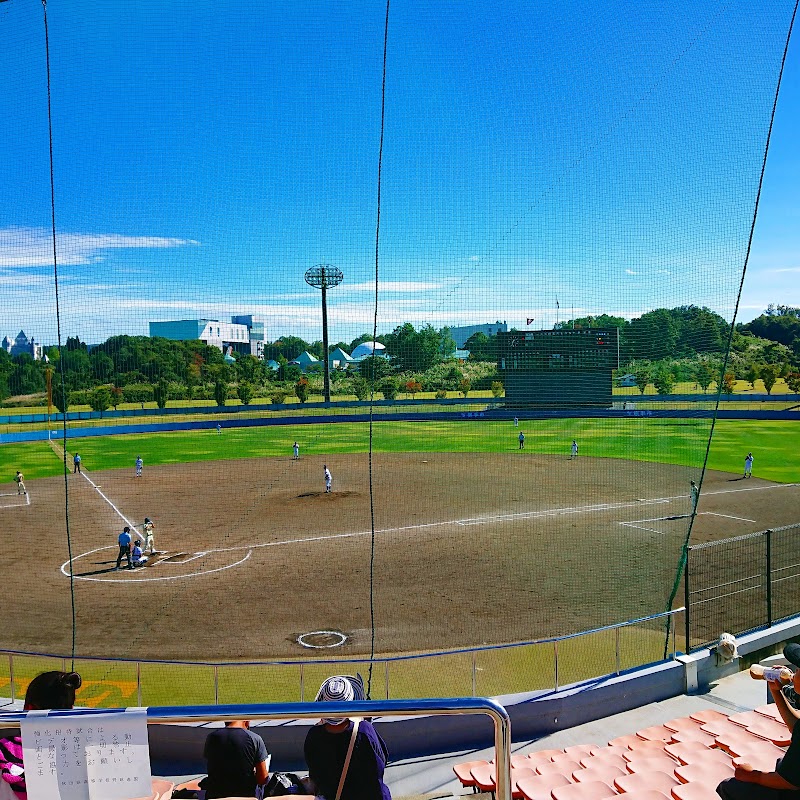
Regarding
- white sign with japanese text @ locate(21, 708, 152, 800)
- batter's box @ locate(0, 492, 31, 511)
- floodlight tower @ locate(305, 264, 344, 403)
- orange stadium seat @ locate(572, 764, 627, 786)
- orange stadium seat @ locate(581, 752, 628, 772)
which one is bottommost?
batter's box @ locate(0, 492, 31, 511)

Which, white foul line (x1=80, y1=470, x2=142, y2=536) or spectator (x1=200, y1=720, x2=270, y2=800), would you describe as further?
white foul line (x1=80, y1=470, x2=142, y2=536)

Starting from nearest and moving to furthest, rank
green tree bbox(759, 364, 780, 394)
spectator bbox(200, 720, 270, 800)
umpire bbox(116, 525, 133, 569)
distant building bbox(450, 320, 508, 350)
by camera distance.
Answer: spectator bbox(200, 720, 270, 800) → distant building bbox(450, 320, 508, 350) → umpire bbox(116, 525, 133, 569) → green tree bbox(759, 364, 780, 394)

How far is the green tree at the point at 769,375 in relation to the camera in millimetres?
41812

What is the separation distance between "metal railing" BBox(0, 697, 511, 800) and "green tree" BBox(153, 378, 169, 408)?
811 cm

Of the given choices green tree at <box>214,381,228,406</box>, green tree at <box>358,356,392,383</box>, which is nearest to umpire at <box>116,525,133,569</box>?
green tree at <box>214,381,228,406</box>

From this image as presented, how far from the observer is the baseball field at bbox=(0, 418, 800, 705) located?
356 inches

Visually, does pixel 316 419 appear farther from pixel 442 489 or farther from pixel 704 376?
pixel 704 376

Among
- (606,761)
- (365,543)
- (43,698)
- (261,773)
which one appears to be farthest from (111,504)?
(43,698)

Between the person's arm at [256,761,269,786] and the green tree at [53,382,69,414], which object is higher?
the green tree at [53,382,69,414]

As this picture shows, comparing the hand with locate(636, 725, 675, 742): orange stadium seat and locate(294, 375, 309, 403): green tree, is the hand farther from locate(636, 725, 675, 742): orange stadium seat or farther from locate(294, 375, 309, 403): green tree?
locate(294, 375, 309, 403): green tree

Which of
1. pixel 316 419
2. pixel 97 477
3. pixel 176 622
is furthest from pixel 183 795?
pixel 97 477

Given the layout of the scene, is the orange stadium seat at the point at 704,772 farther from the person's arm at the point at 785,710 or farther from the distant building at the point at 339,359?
the distant building at the point at 339,359

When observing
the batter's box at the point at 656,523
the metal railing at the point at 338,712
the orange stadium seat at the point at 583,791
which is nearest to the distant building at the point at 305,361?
the orange stadium seat at the point at 583,791

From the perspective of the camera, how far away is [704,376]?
7914 millimetres
